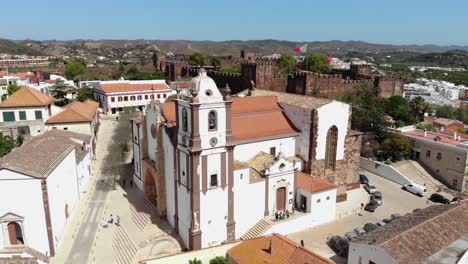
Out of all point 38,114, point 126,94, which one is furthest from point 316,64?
point 38,114

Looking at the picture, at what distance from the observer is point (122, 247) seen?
24984 mm

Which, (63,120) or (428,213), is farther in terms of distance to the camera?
(63,120)

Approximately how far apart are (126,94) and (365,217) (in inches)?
1830

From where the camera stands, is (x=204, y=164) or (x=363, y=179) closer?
(x=204, y=164)

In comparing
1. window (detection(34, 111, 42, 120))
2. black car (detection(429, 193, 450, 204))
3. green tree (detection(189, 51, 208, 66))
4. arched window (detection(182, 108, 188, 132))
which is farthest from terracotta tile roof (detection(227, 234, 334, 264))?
green tree (detection(189, 51, 208, 66))

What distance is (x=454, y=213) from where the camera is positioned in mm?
22141

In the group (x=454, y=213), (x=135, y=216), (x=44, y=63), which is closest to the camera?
(x=454, y=213)

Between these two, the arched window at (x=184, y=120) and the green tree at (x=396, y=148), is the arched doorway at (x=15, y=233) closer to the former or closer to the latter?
the arched window at (x=184, y=120)

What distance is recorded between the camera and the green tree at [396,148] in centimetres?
3869

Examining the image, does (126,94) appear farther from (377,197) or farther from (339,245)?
(339,245)

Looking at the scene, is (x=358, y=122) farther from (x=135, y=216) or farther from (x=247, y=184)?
(x=135, y=216)

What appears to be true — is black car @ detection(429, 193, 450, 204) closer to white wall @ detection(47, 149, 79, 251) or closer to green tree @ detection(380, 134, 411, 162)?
green tree @ detection(380, 134, 411, 162)

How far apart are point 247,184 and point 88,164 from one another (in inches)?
Result: 775

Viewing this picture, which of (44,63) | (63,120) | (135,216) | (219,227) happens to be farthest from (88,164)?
(44,63)
